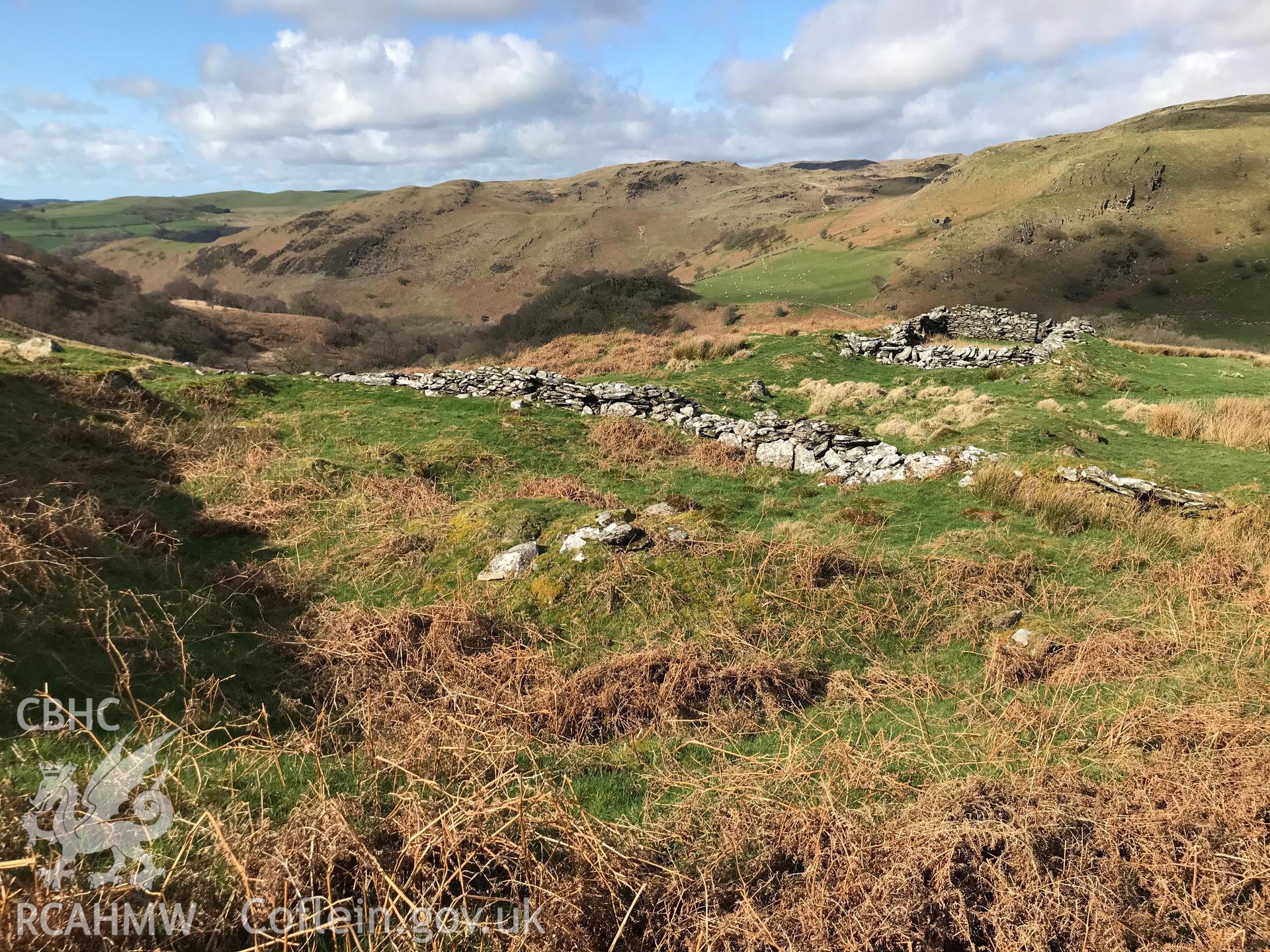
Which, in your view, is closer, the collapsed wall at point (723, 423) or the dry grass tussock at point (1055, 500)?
the dry grass tussock at point (1055, 500)

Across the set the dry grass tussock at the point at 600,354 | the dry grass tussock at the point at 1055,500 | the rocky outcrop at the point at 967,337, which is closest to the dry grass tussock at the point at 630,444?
the dry grass tussock at the point at 1055,500

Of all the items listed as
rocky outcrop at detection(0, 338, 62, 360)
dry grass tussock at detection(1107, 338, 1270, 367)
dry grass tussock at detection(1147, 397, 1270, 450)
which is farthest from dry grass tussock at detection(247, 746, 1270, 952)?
dry grass tussock at detection(1107, 338, 1270, 367)

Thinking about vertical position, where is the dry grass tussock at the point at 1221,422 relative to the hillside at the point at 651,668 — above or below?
above

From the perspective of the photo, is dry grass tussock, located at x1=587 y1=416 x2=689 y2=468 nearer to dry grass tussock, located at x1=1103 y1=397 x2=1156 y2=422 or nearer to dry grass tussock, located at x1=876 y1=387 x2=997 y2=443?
dry grass tussock, located at x1=876 y1=387 x2=997 y2=443

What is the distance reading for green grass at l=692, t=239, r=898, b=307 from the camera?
5188 centimetres

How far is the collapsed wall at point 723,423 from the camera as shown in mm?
13516

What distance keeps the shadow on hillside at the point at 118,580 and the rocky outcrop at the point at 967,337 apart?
24.1 meters

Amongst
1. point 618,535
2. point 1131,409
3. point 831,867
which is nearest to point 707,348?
point 1131,409

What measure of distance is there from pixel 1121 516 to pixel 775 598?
6185 millimetres

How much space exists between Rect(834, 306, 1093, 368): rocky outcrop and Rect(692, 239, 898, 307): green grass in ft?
53.3

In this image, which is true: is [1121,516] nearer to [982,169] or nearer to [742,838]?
[742,838]

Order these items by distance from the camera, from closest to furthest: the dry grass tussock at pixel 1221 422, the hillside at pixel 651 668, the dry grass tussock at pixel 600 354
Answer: the hillside at pixel 651 668, the dry grass tussock at pixel 1221 422, the dry grass tussock at pixel 600 354

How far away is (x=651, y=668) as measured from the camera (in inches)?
282

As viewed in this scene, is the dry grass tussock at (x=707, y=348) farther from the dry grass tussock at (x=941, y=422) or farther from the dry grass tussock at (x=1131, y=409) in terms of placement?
the dry grass tussock at (x=1131, y=409)
